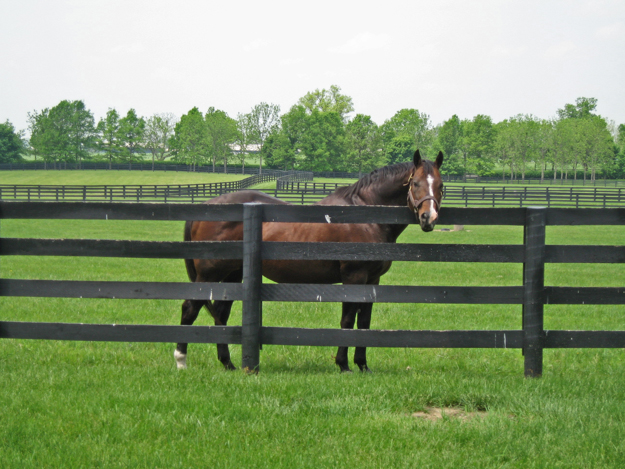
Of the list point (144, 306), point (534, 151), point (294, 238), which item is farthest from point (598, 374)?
point (534, 151)

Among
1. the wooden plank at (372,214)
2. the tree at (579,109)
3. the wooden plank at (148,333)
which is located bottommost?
the wooden plank at (148,333)

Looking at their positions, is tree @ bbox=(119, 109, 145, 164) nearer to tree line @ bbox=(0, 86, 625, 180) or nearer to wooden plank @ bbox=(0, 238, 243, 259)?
tree line @ bbox=(0, 86, 625, 180)

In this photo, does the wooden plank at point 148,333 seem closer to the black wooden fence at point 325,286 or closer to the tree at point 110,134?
the black wooden fence at point 325,286

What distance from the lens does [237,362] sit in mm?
6027

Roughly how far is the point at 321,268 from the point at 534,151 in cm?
10625

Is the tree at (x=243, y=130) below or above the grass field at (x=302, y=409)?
above

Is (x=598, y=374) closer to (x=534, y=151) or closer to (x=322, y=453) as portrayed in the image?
(x=322, y=453)

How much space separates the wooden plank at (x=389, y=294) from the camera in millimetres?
4996

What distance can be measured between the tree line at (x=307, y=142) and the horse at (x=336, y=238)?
94.6m

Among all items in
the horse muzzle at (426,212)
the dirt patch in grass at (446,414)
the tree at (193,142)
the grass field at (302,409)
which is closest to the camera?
the grass field at (302,409)

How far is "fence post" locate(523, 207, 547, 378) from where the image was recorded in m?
5.00

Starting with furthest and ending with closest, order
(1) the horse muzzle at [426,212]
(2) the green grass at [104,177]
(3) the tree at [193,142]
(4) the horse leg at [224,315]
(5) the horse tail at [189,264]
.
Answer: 1. (3) the tree at [193,142]
2. (2) the green grass at [104,177]
3. (5) the horse tail at [189,264]
4. (4) the horse leg at [224,315]
5. (1) the horse muzzle at [426,212]

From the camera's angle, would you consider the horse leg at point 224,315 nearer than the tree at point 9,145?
Yes

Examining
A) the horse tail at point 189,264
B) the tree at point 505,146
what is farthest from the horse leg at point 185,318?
the tree at point 505,146
